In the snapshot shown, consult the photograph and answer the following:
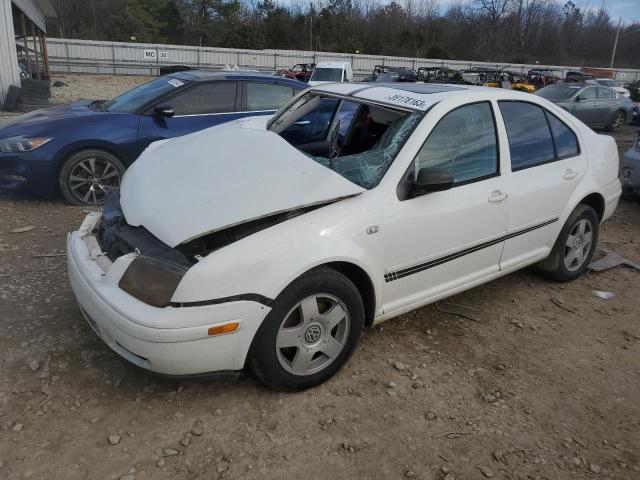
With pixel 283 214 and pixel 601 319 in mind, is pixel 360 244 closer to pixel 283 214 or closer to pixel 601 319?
pixel 283 214

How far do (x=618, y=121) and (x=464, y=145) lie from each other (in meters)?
15.7

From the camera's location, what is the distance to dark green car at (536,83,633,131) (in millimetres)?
14617

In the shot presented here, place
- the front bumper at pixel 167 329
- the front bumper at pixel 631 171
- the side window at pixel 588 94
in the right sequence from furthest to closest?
the side window at pixel 588 94
the front bumper at pixel 631 171
the front bumper at pixel 167 329

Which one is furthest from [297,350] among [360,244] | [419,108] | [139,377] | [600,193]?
[600,193]

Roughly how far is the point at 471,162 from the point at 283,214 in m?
1.43

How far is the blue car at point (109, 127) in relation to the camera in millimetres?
5324

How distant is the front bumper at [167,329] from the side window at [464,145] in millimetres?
1428

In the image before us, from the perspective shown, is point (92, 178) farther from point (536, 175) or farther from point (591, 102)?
point (591, 102)

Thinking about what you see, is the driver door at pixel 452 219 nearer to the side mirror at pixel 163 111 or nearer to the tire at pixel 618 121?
the side mirror at pixel 163 111

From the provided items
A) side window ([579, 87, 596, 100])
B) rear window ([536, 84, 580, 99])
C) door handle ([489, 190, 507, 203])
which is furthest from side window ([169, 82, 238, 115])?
side window ([579, 87, 596, 100])

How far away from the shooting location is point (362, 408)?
2768mm

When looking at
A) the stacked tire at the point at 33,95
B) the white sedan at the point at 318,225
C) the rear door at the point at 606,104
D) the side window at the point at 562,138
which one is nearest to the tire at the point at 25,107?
Answer: the stacked tire at the point at 33,95

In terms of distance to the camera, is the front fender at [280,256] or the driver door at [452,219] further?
the driver door at [452,219]

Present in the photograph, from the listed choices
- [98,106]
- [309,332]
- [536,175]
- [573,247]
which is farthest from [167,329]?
[98,106]
